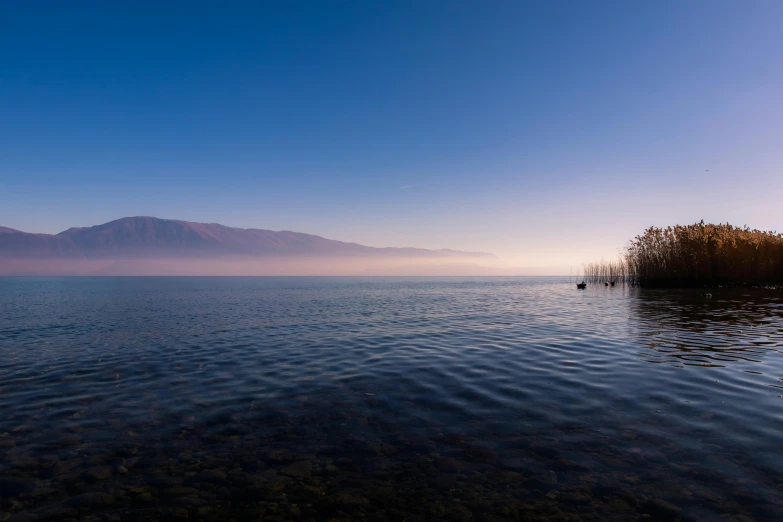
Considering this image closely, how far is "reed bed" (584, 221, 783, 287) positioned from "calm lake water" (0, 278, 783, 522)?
58.6 meters

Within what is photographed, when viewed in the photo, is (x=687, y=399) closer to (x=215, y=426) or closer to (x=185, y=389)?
(x=215, y=426)

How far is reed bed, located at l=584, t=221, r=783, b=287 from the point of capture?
65125mm

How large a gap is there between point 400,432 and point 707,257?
77528mm

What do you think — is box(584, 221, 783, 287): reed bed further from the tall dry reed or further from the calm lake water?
the calm lake water

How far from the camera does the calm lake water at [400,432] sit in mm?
6609

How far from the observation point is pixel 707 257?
6675 centimetres

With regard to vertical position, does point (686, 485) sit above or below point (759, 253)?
below

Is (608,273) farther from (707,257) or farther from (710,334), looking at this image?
(710,334)

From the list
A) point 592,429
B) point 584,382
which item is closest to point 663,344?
point 584,382

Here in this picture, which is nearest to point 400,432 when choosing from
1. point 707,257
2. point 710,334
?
point 710,334

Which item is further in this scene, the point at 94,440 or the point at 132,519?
the point at 94,440

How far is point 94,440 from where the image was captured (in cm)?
937

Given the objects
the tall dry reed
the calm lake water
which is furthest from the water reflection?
the tall dry reed

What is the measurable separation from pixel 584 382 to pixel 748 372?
6.11 m
